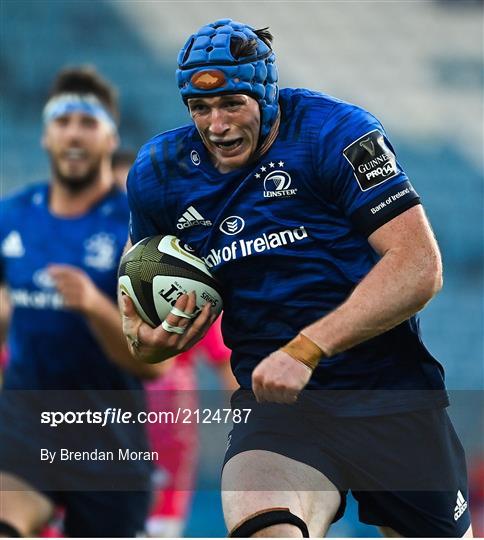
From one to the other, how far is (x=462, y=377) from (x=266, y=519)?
8903mm

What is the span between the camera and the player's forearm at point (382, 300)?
3492 mm

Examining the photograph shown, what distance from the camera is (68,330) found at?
5.89 metres

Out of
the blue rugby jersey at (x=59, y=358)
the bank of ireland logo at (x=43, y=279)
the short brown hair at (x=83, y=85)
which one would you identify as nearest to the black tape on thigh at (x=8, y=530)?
the blue rugby jersey at (x=59, y=358)

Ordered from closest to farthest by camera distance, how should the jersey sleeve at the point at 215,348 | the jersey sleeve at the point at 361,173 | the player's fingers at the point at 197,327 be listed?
the jersey sleeve at the point at 361,173 → the player's fingers at the point at 197,327 → the jersey sleeve at the point at 215,348

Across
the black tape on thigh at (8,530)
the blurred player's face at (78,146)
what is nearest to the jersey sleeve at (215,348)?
the blurred player's face at (78,146)

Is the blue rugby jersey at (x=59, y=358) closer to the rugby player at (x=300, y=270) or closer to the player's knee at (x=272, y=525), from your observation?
the rugby player at (x=300, y=270)

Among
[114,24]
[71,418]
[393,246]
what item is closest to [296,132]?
[393,246]

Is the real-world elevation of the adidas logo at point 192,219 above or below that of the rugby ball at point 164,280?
above

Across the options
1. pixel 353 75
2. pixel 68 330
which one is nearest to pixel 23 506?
pixel 68 330

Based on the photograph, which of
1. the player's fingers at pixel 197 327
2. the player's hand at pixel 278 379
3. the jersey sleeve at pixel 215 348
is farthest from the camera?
the jersey sleeve at pixel 215 348

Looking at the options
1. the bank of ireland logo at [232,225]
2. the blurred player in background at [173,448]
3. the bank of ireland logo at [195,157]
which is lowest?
the blurred player in background at [173,448]

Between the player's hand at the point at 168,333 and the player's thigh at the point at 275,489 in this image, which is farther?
the player's hand at the point at 168,333

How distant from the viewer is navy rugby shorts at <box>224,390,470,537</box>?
12.5ft

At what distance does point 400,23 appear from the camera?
13812 millimetres
